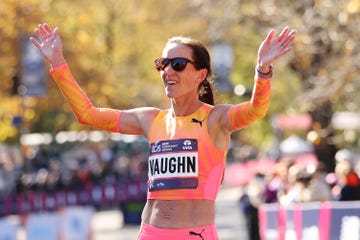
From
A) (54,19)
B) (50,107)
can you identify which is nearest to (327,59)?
(54,19)

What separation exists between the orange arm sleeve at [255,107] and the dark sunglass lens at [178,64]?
354 millimetres

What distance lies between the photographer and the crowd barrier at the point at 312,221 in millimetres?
12945

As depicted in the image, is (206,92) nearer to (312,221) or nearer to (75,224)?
(312,221)

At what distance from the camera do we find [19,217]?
1110 inches

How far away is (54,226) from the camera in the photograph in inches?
711

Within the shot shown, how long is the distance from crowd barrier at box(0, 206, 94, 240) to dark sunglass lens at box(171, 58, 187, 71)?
10.3 m

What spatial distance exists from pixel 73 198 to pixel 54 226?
14183 millimetres

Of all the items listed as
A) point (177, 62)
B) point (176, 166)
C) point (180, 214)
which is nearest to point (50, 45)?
point (177, 62)

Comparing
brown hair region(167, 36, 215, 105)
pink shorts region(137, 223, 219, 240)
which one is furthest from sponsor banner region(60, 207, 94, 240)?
pink shorts region(137, 223, 219, 240)

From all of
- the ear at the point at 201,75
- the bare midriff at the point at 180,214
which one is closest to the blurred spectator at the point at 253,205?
the ear at the point at 201,75

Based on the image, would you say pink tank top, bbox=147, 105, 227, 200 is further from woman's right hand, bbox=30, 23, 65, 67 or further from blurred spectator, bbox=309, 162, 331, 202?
blurred spectator, bbox=309, 162, 331, 202

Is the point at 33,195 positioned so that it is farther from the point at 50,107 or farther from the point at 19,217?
the point at 50,107

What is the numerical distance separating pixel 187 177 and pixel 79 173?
27.2 meters

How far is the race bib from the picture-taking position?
258 inches
